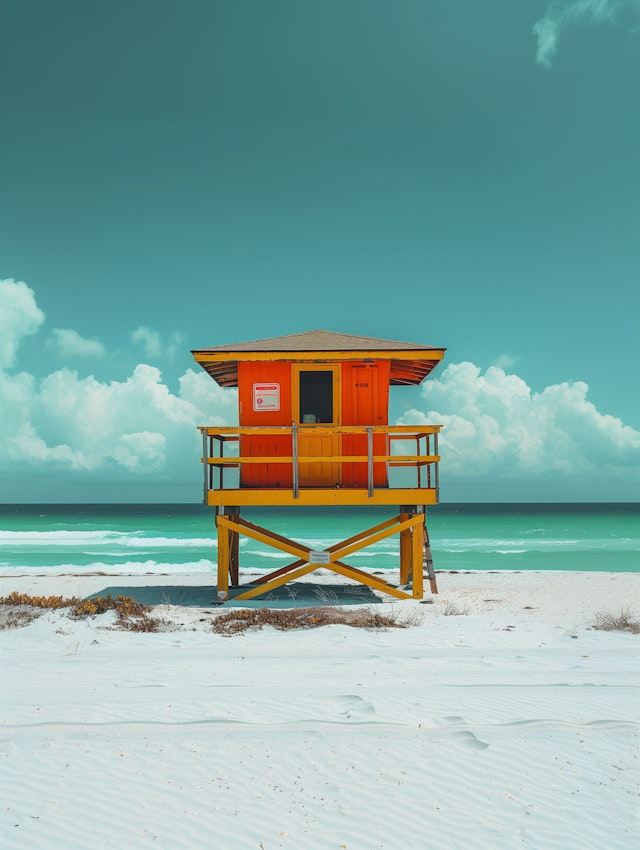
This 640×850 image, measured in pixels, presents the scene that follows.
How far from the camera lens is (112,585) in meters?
16.8

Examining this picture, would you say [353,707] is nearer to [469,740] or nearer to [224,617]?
[469,740]

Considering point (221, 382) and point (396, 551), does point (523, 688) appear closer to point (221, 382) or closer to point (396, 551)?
point (221, 382)

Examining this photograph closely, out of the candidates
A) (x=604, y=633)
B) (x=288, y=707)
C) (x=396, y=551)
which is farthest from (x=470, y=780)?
(x=396, y=551)

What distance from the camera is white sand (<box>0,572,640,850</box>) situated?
4.14 m

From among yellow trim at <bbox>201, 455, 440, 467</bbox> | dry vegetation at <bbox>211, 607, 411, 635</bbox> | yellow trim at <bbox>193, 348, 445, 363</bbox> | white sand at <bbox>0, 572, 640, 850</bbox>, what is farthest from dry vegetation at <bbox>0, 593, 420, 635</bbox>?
yellow trim at <bbox>193, 348, 445, 363</bbox>

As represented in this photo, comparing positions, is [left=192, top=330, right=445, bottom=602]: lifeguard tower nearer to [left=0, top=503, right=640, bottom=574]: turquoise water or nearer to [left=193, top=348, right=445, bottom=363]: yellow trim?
[left=193, top=348, right=445, bottom=363]: yellow trim

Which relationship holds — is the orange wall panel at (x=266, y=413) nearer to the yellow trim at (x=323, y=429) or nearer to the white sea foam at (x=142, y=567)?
the yellow trim at (x=323, y=429)

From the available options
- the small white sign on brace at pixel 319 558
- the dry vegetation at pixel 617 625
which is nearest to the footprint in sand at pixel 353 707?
the dry vegetation at pixel 617 625

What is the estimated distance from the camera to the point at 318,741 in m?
5.30

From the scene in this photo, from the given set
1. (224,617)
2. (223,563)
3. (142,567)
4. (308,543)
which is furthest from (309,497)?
(308,543)

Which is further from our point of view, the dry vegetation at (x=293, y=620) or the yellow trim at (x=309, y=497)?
the yellow trim at (x=309, y=497)

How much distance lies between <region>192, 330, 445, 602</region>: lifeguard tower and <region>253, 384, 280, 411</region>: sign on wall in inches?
0.8

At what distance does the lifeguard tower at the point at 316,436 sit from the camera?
12.0 meters

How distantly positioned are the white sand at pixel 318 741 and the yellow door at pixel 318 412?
416 centimetres
